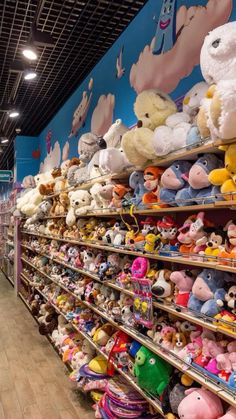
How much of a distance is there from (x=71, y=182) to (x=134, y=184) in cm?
181

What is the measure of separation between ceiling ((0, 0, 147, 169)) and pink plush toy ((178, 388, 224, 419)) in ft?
10.3

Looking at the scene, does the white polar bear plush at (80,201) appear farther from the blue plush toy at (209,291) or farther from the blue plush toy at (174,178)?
the blue plush toy at (209,291)

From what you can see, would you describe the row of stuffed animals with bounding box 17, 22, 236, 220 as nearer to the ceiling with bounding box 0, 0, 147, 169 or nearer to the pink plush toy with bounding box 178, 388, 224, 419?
the pink plush toy with bounding box 178, 388, 224, 419

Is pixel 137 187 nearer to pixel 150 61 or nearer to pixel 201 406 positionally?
pixel 150 61

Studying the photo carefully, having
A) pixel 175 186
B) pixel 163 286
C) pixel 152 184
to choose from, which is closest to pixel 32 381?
pixel 163 286

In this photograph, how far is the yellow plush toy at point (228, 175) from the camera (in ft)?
5.70

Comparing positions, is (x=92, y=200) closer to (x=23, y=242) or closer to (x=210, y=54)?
(x=210, y=54)

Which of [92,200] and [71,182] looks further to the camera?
[71,182]

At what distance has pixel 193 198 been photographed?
6.79 ft

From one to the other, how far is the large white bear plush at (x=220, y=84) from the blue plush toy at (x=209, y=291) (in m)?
0.72

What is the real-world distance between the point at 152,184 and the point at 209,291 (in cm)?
81

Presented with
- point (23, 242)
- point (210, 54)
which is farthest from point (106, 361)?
point (23, 242)

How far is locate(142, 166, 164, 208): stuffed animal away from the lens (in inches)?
96.9

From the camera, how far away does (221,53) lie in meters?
1.82
